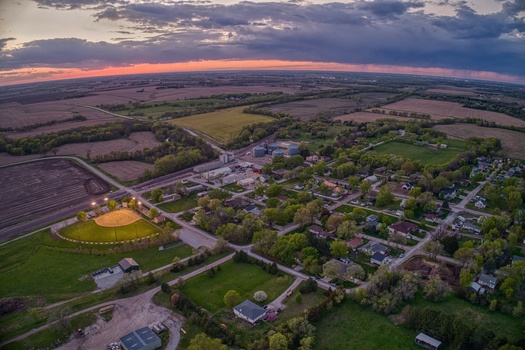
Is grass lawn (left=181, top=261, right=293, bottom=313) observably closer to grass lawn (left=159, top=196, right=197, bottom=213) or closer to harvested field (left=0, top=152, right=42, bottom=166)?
grass lawn (left=159, top=196, right=197, bottom=213)

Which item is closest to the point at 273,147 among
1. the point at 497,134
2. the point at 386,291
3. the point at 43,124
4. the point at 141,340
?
the point at 386,291

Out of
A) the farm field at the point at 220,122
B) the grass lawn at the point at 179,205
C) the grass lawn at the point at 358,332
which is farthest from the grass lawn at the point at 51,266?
the farm field at the point at 220,122

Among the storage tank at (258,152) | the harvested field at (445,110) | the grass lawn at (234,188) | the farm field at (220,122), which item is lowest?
the grass lawn at (234,188)

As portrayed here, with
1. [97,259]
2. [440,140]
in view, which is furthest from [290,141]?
[97,259]

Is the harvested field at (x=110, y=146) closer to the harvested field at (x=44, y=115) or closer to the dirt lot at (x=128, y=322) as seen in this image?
the harvested field at (x=44, y=115)

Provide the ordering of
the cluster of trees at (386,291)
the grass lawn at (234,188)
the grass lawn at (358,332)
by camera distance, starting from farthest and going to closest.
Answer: the grass lawn at (234,188) → the cluster of trees at (386,291) → the grass lawn at (358,332)
